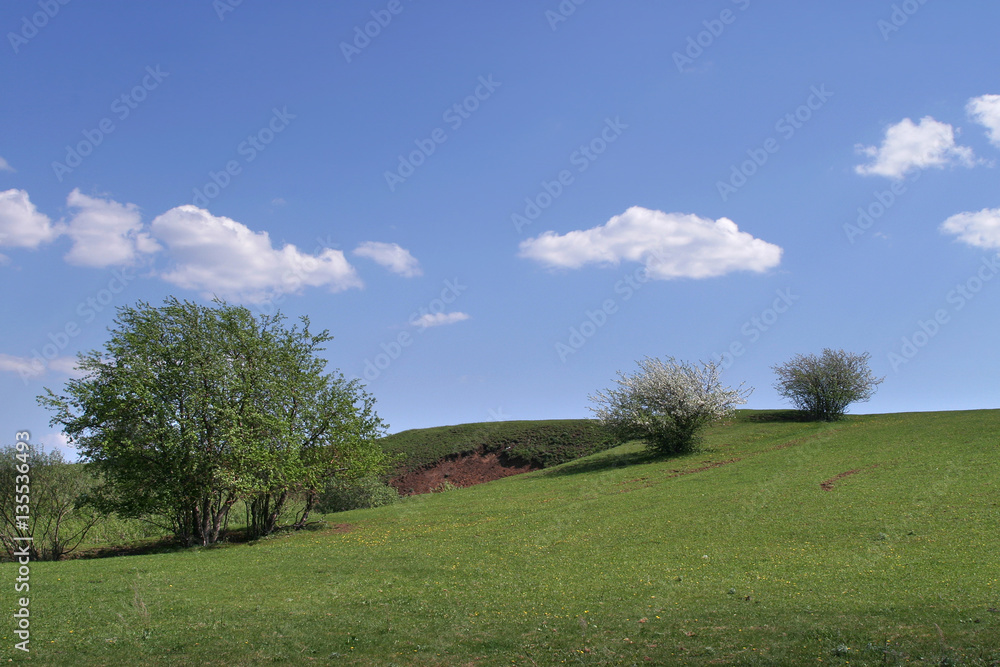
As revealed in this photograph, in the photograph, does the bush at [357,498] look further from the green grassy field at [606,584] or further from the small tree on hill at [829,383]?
the small tree on hill at [829,383]

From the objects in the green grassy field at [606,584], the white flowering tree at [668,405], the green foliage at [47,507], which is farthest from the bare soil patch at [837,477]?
the green foliage at [47,507]

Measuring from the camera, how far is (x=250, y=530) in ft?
132

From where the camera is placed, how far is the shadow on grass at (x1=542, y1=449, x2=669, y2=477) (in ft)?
196

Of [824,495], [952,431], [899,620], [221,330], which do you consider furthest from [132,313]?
[952,431]

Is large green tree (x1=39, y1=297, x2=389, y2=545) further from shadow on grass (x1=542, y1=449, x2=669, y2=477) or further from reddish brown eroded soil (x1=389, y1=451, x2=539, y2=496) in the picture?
reddish brown eroded soil (x1=389, y1=451, x2=539, y2=496)

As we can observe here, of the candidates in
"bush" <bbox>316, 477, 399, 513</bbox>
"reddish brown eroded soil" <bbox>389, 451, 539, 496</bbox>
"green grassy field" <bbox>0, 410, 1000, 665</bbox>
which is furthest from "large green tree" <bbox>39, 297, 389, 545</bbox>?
"reddish brown eroded soil" <bbox>389, 451, 539, 496</bbox>

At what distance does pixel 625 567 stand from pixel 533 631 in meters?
9.38

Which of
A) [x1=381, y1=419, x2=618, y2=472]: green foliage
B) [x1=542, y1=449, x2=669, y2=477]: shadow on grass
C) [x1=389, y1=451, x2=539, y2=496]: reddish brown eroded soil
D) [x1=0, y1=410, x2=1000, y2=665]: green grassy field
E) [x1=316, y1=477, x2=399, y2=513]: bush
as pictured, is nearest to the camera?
[x1=0, y1=410, x2=1000, y2=665]: green grassy field

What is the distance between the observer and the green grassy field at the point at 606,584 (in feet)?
45.5

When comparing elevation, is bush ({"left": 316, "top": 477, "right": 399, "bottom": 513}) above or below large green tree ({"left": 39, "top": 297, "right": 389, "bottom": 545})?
below

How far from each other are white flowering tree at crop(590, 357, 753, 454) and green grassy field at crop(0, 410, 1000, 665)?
1785cm

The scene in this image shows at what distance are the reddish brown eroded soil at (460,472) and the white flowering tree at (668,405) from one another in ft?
107

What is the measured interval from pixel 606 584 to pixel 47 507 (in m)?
41.2

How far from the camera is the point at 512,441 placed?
103m
